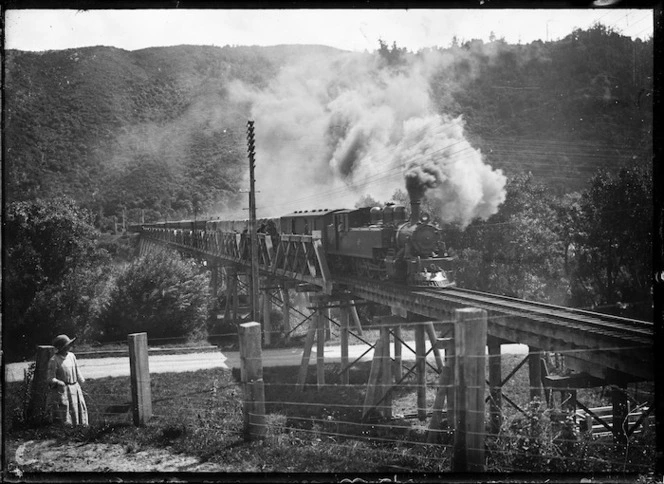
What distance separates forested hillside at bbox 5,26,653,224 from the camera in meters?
43.8

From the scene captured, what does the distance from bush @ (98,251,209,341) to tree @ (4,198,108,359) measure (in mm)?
884

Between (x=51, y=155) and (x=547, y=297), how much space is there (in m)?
49.8

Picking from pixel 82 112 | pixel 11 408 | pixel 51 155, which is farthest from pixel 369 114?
pixel 82 112

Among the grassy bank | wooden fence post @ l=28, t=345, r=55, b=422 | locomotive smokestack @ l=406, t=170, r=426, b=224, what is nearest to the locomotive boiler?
locomotive smokestack @ l=406, t=170, r=426, b=224

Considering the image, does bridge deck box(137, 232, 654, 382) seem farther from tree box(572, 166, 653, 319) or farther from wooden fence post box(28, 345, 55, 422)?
tree box(572, 166, 653, 319)

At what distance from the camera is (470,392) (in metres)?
5.97

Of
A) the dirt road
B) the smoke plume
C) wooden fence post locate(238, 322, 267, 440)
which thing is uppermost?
the smoke plume

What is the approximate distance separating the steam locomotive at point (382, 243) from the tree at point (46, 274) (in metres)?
7.64

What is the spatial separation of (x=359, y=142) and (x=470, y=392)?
97.6ft

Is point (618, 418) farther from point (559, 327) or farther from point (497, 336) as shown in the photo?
point (559, 327)

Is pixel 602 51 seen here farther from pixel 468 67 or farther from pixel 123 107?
pixel 123 107

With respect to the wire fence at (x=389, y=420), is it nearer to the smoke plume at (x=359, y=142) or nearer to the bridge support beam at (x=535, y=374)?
the bridge support beam at (x=535, y=374)

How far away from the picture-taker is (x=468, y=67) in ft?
198

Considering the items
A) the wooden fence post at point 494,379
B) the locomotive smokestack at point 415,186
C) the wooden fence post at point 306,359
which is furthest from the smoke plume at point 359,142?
the wooden fence post at point 494,379
